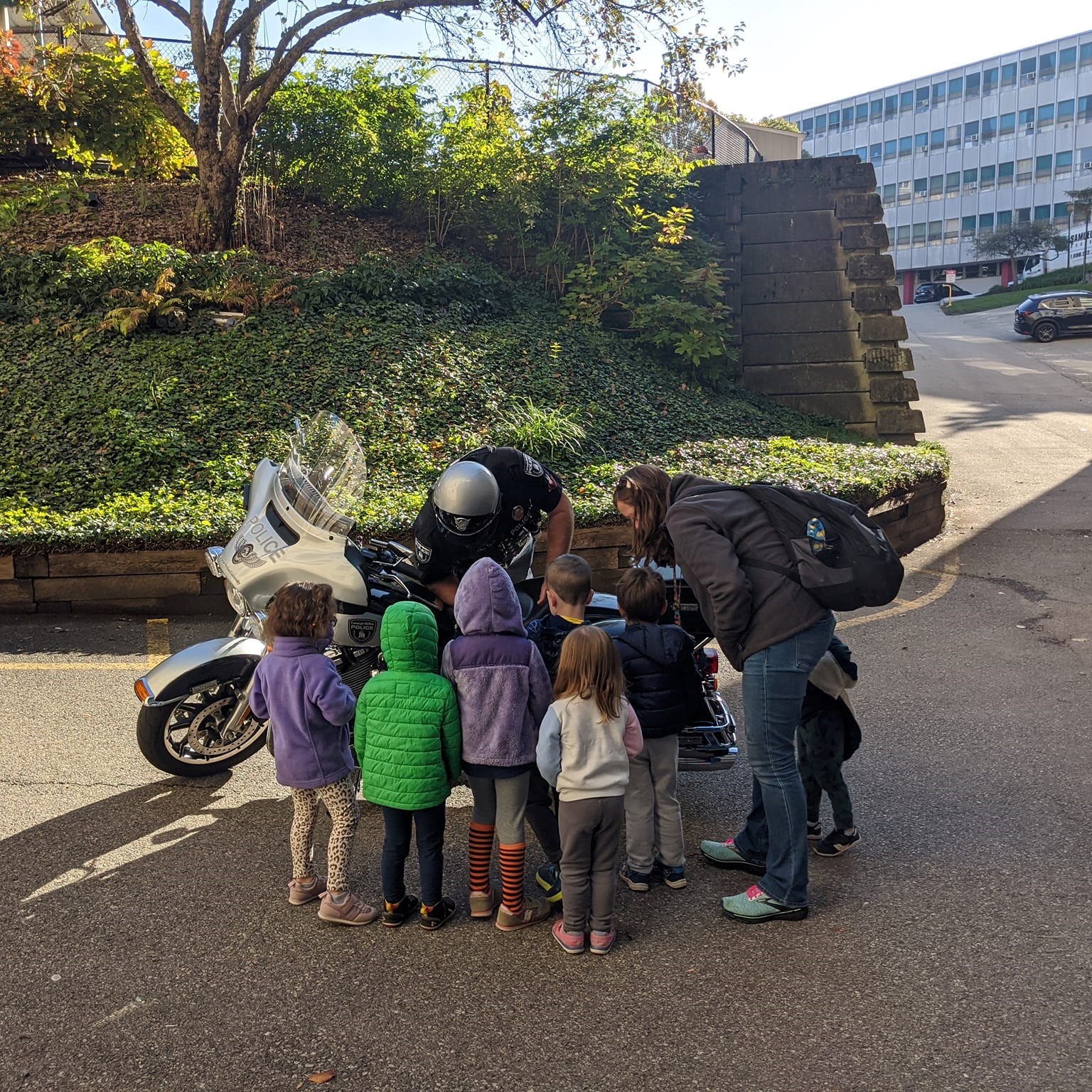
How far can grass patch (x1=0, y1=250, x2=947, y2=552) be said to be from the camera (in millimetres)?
9164

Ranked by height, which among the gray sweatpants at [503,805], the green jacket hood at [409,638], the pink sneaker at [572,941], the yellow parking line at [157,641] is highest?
the green jacket hood at [409,638]

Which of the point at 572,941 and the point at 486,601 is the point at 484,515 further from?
the point at 572,941

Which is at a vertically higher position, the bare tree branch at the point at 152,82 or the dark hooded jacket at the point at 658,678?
the bare tree branch at the point at 152,82

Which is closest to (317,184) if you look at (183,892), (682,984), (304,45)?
(304,45)

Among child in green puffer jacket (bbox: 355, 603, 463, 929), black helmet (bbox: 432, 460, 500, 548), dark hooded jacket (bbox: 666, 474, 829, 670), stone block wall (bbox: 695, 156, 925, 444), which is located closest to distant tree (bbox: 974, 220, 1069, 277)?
stone block wall (bbox: 695, 156, 925, 444)

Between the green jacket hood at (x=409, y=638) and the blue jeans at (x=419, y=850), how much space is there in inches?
20.9

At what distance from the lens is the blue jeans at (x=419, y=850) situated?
3945 mm

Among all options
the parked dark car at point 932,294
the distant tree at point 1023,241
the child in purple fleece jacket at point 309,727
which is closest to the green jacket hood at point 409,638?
the child in purple fleece jacket at point 309,727

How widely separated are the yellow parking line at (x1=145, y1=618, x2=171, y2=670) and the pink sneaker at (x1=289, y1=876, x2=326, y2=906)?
317 centimetres

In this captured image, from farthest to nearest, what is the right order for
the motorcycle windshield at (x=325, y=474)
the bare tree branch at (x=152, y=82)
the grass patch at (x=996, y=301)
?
the grass patch at (x=996, y=301) < the bare tree branch at (x=152, y=82) < the motorcycle windshield at (x=325, y=474)

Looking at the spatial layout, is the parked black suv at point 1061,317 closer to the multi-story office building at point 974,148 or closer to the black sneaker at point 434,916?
the black sneaker at point 434,916

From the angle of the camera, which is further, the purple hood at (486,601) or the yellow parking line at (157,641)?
the yellow parking line at (157,641)

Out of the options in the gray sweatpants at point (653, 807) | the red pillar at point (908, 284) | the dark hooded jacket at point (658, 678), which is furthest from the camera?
the red pillar at point (908, 284)

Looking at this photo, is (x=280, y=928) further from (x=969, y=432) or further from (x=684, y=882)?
(x=969, y=432)
